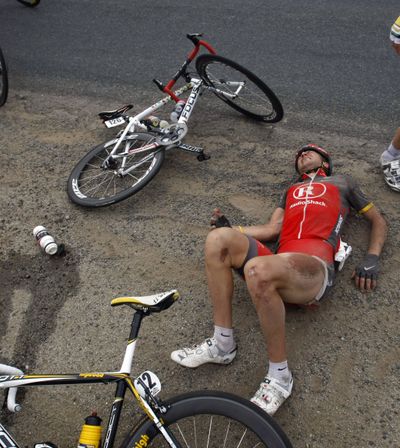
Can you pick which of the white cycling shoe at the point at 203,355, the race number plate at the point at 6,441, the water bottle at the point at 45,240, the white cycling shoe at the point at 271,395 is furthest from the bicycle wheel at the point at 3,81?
the white cycling shoe at the point at 271,395

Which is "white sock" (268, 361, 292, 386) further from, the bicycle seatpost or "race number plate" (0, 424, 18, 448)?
"race number plate" (0, 424, 18, 448)

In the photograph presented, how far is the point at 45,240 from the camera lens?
4.14 m

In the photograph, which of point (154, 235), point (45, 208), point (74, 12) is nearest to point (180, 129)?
point (154, 235)

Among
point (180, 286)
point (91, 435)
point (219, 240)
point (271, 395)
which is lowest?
point (180, 286)

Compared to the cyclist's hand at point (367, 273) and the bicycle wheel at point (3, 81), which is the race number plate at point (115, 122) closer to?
the bicycle wheel at point (3, 81)

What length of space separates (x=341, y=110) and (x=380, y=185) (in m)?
1.40

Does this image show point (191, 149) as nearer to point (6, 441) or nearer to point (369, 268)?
point (369, 268)

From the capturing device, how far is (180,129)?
473cm

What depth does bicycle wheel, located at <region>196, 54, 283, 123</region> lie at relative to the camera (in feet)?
16.9

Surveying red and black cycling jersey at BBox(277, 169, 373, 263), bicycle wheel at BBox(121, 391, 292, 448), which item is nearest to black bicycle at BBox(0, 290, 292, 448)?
bicycle wheel at BBox(121, 391, 292, 448)

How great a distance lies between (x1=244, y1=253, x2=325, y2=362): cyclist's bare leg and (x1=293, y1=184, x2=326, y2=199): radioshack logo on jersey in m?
0.72

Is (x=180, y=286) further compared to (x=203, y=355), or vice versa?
(x=180, y=286)

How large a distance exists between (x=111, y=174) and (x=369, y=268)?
271 cm

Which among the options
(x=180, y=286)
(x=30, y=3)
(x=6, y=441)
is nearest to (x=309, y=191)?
(x=180, y=286)
